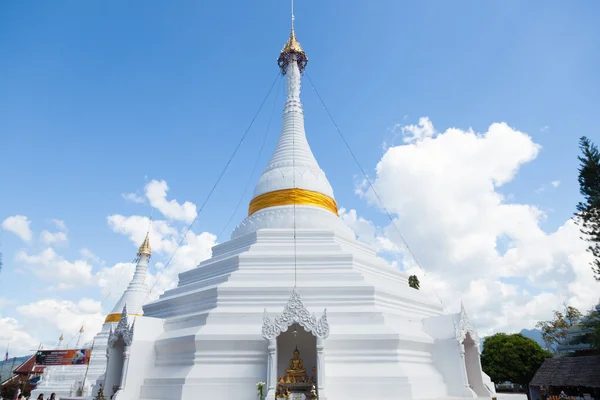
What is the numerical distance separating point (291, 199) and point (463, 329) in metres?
8.02

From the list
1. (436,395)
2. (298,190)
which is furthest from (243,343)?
(298,190)

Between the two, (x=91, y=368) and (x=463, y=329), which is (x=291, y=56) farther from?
(x=91, y=368)

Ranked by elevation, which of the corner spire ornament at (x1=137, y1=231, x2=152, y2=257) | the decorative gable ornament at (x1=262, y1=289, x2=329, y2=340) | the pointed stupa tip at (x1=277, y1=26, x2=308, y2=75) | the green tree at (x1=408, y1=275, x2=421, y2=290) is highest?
the pointed stupa tip at (x1=277, y1=26, x2=308, y2=75)

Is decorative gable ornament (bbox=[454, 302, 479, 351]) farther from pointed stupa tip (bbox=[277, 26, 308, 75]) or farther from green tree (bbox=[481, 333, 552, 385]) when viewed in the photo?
green tree (bbox=[481, 333, 552, 385])

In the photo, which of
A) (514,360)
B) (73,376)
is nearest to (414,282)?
(514,360)

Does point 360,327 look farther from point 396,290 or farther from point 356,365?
point 396,290

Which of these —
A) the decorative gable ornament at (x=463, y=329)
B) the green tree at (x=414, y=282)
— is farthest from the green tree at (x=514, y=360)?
the decorative gable ornament at (x=463, y=329)

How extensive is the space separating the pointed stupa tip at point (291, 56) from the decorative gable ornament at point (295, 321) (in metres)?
15.9

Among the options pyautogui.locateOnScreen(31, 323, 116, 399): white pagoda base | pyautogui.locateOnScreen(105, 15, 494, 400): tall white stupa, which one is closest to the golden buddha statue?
pyautogui.locateOnScreen(105, 15, 494, 400): tall white stupa

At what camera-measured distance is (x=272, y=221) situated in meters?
16.2

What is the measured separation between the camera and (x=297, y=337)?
11.6 m

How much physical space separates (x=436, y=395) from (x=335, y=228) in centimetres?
701

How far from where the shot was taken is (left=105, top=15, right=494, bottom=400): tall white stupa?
34.8ft

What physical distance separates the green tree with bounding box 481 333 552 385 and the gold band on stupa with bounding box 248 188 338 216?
20.0 metres
